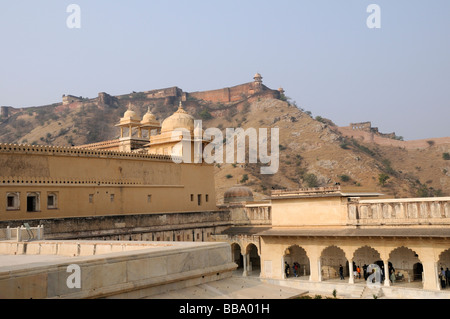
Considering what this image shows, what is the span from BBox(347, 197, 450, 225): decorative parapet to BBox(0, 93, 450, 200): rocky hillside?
32.6 m

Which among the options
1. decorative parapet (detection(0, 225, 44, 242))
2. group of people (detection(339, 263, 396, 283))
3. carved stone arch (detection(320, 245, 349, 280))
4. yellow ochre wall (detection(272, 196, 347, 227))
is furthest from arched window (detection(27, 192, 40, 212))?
group of people (detection(339, 263, 396, 283))

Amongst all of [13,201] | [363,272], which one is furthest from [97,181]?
[363,272]

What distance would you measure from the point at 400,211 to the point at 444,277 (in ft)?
12.0

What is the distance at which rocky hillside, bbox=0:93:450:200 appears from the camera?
6625cm

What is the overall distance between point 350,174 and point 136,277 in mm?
64605

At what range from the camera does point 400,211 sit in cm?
2362

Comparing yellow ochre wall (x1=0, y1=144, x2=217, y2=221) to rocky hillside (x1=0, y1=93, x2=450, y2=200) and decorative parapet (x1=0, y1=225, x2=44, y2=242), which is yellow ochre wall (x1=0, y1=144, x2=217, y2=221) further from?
rocky hillside (x1=0, y1=93, x2=450, y2=200)

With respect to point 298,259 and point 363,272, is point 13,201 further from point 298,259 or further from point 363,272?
point 363,272

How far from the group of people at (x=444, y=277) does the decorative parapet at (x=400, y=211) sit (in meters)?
2.38

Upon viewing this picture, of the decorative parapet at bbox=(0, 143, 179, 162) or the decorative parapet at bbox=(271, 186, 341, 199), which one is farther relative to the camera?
the decorative parapet at bbox=(271, 186, 341, 199)

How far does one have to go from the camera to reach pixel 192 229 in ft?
91.8

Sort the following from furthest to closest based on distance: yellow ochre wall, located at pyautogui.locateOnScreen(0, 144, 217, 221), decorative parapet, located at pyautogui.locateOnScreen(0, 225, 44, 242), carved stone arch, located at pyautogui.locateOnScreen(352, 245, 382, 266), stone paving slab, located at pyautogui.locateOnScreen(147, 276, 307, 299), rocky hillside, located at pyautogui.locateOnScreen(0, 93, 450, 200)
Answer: rocky hillside, located at pyautogui.locateOnScreen(0, 93, 450, 200)
carved stone arch, located at pyautogui.locateOnScreen(352, 245, 382, 266)
yellow ochre wall, located at pyautogui.locateOnScreen(0, 144, 217, 221)
decorative parapet, located at pyautogui.locateOnScreen(0, 225, 44, 242)
stone paving slab, located at pyautogui.locateOnScreen(147, 276, 307, 299)
